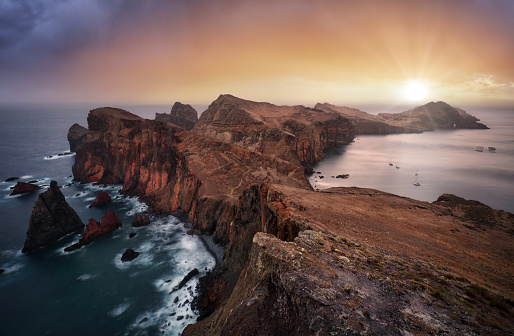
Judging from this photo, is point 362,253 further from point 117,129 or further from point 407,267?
point 117,129

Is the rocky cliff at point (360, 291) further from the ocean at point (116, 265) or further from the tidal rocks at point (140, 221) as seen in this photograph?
the tidal rocks at point (140, 221)

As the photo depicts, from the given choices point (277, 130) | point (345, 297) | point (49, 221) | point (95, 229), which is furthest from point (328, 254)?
point (277, 130)

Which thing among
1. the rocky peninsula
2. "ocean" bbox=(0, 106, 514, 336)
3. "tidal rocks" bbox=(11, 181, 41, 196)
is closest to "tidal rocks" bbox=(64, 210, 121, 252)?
"ocean" bbox=(0, 106, 514, 336)

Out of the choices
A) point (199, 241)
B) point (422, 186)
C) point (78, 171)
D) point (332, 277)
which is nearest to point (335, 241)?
point (332, 277)

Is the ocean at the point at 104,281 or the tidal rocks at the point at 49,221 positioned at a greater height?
the tidal rocks at the point at 49,221

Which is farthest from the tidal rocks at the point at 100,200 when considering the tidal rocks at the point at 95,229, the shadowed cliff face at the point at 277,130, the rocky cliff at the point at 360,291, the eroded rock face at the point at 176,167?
the rocky cliff at the point at 360,291

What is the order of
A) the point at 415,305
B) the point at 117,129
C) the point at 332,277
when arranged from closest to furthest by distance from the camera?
the point at 415,305 < the point at 332,277 < the point at 117,129

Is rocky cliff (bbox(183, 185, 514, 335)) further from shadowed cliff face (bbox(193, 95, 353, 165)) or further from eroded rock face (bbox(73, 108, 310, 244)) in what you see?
shadowed cliff face (bbox(193, 95, 353, 165))
